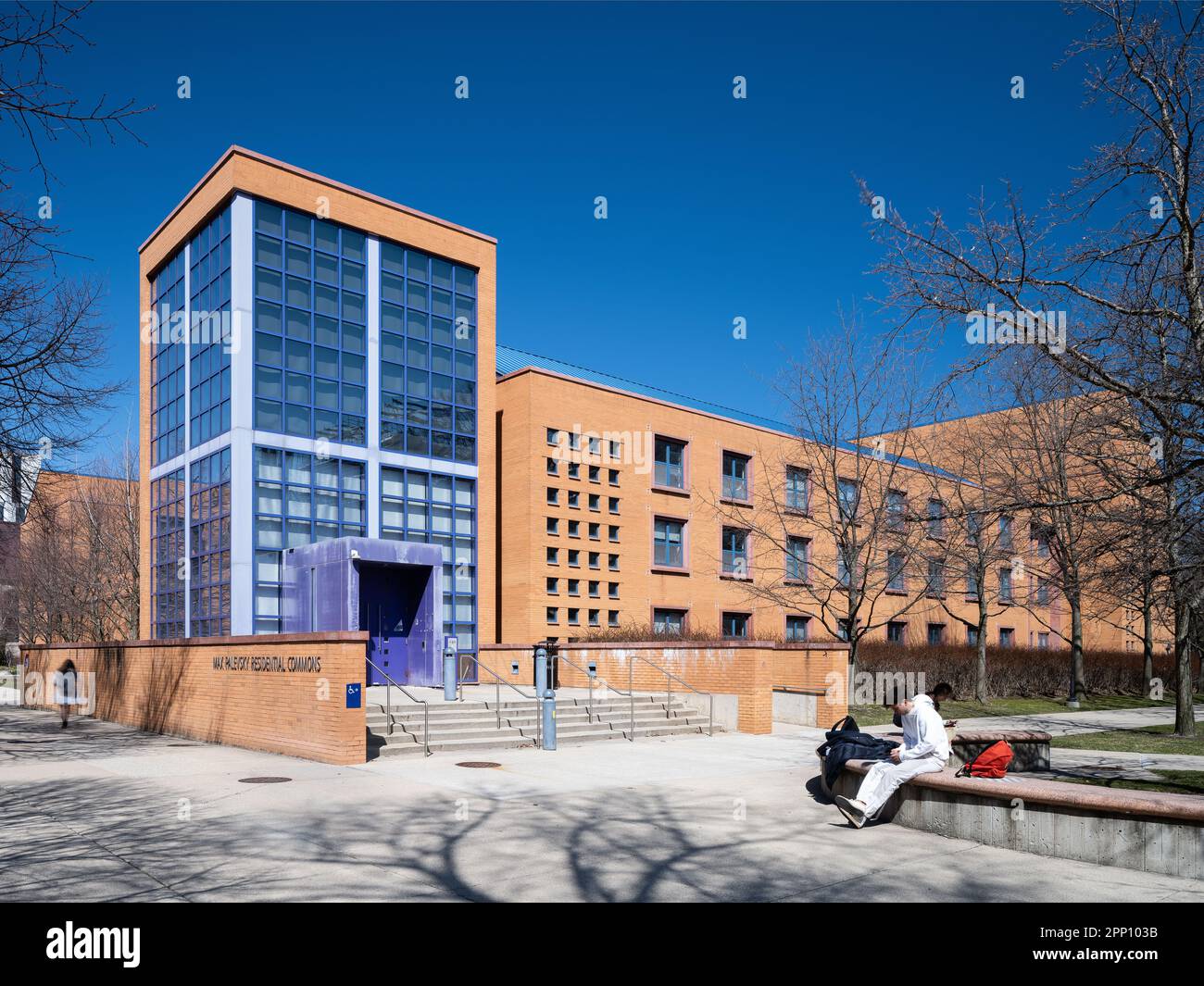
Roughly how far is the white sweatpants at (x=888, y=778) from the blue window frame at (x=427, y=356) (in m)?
21.2

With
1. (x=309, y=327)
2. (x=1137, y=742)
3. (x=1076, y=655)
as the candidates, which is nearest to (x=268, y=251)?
(x=309, y=327)

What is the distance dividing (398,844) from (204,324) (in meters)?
22.8

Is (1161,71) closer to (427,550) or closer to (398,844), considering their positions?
(398,844)

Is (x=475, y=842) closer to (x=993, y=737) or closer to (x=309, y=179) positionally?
(x=993, y=737)

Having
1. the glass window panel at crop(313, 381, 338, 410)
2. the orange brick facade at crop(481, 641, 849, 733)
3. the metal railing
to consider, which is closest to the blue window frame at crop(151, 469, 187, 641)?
the glass window panel at crop(313, 381, 338, 410)

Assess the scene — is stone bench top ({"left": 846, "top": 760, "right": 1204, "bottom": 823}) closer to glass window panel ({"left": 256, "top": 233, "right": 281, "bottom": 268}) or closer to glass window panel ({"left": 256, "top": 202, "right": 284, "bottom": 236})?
glass window panel ({"left": 256, "top": 233, "right": 281, "bottom": 268})

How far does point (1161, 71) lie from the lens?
9531mm

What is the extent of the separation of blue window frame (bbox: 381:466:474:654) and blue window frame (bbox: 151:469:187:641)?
6.09 meters

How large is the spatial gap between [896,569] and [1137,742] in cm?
1047

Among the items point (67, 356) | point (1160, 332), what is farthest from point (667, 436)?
point (1160, 332)

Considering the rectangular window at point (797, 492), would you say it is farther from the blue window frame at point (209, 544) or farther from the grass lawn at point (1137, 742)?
the blue window frame at point (209, 544)

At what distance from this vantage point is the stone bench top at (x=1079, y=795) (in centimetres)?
771

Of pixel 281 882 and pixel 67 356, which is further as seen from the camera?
pixel 67 356

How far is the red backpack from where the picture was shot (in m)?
9.74
